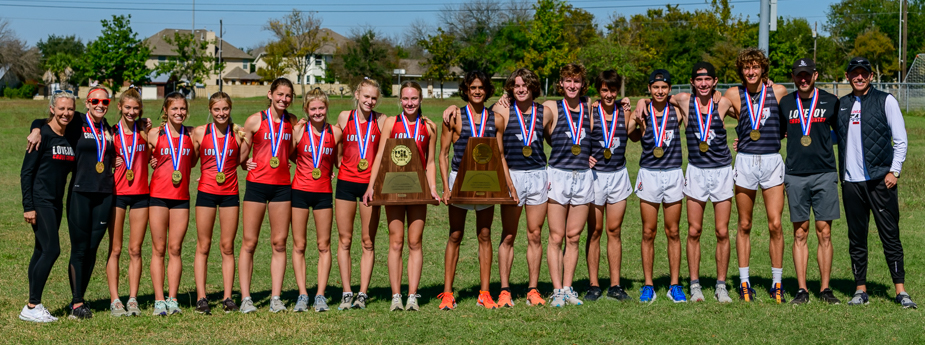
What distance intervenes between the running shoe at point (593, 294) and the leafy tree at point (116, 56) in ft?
180

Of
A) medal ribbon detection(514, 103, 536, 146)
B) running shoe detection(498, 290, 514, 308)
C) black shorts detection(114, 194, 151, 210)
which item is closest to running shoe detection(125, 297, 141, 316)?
black shorts detection(114, 194, 151, 210)

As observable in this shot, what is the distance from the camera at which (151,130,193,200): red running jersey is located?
6492 mm

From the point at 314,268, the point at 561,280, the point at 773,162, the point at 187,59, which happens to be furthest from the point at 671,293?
the point at 187,59

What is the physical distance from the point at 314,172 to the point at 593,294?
2605mm

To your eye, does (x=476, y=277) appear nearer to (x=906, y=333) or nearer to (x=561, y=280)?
(x=561, y=280)

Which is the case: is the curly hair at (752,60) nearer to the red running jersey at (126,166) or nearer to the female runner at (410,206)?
the female runner at (410,206)

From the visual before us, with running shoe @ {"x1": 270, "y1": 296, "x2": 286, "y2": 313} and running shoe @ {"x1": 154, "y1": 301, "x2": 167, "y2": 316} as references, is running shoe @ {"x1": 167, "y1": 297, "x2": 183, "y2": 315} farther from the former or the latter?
running shoe @ {"x1": 270, "y1": 296, "x2": 286, "y2": 313}

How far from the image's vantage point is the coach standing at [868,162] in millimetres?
6730

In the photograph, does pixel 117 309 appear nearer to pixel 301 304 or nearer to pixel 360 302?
pixel 301 304

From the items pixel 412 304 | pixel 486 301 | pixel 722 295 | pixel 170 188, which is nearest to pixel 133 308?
pixel 170 188

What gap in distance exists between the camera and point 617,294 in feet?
23.4

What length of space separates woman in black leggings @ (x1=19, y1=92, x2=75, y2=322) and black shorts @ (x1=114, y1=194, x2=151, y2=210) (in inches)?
17.4

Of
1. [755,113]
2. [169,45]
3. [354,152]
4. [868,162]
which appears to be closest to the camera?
[354,152]

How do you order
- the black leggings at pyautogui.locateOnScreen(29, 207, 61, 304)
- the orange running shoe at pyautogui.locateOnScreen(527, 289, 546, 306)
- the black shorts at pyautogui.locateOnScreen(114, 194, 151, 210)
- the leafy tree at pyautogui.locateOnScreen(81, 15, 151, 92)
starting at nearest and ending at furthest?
the black leggings at pyautogui.locateOnScreen(29, 207, 61, 304)
the black shorts at pyautogui.locateOnScreen(114, 194, 151, 210)
the orange running shoe at pyautogui.locateOnScreen(527, 289, 546, 306)
the leafy tree at pyautogui.locateOnScreen(81, 15, 151, 92)
